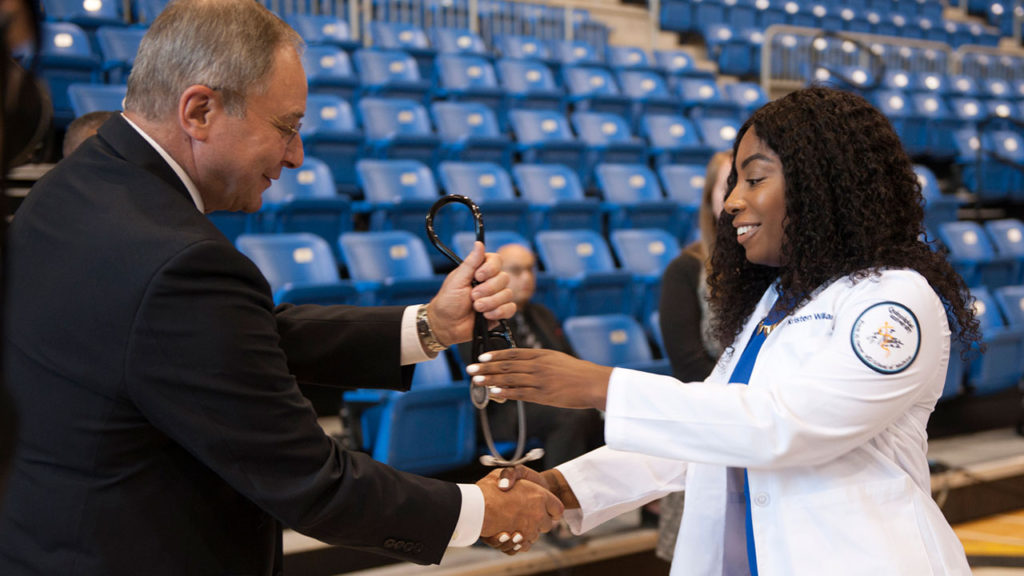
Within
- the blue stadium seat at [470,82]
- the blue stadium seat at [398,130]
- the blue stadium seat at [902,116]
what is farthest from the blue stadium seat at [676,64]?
the blue stadium seat at [398,130]

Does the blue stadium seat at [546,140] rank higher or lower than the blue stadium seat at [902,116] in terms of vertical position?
higher

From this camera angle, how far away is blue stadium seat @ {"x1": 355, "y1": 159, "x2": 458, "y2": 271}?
5.07 metres

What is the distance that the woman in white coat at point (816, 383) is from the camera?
134 cm

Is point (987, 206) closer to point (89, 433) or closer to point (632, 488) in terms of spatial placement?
point (632, 488)

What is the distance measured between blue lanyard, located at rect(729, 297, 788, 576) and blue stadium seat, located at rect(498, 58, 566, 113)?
563 cm

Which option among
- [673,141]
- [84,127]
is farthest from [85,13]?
[673,141]

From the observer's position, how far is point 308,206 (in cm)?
475

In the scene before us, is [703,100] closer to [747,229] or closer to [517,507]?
[747,229]

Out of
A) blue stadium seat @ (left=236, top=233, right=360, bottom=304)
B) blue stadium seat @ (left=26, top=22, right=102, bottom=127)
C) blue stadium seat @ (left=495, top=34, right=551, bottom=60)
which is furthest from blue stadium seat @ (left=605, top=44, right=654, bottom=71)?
blue stadium seat @ (left=236, top=233, right=360, bottom=304)

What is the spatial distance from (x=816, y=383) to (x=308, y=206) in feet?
12.5

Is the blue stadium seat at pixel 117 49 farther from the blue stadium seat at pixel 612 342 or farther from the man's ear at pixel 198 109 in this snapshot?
the man's ear at pixel 198 109

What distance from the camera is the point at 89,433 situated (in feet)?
3.94

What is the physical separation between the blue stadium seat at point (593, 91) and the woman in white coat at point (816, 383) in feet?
19.6

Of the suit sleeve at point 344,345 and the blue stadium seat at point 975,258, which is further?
the blue stadium seat at point 975,258
